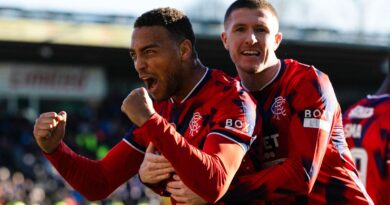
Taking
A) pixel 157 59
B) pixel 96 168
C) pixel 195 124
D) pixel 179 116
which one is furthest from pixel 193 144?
pixel 96 168

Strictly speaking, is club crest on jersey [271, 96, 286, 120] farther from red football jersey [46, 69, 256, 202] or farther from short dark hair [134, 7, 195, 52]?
short dark hair [134, 7, 195, 52]

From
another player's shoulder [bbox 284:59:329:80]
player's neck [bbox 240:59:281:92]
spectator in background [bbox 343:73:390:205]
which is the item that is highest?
another player's shoulder [bbox 284:59:329:80]

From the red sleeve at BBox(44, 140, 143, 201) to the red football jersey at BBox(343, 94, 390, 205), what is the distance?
1.77m

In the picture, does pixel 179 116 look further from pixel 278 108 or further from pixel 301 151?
pixel 301 151

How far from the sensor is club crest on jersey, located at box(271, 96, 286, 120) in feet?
15.6

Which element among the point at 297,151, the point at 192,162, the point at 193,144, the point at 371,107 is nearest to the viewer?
the point at 192,162

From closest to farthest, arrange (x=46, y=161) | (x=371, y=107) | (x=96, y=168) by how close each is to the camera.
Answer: (x=96, y=168) < (x=371, y=107) < (x=46, y=161)

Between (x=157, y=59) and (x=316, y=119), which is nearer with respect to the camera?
(x=157, y=59)

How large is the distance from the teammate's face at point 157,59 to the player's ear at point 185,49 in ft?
0.12

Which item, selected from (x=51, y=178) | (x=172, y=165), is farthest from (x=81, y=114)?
(x=172, y=165)

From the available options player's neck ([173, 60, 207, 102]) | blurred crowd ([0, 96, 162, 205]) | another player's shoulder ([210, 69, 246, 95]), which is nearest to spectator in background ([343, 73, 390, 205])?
another player's shoulder ([210, 69, 246, 95])

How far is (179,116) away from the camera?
4.70m

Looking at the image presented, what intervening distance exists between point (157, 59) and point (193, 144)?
1.53 feet

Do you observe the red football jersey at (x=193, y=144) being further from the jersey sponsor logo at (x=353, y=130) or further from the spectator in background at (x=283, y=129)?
the jersey sponsor logo at (x=353, y=130)
